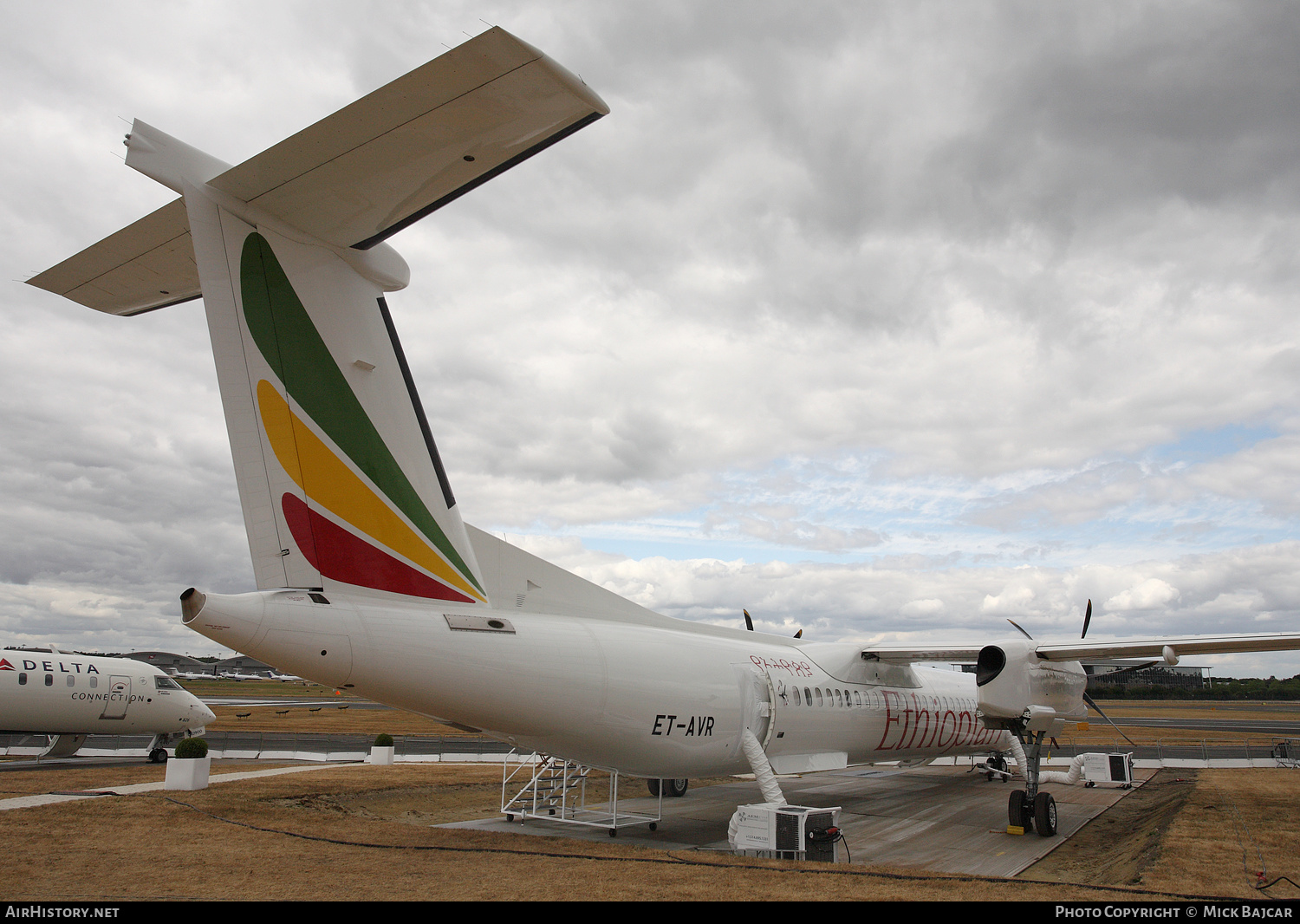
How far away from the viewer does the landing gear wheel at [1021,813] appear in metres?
13.3

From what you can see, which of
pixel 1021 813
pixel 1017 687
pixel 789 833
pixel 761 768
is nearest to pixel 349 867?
pixel 789 833

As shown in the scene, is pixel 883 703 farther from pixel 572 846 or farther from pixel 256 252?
pixel 256 252

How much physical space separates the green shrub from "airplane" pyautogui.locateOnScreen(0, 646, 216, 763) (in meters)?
7.06

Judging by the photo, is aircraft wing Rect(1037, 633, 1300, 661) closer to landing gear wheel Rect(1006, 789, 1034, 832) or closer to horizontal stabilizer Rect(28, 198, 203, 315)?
landing gear wheel Rect(1006, 789, 1034, 832)

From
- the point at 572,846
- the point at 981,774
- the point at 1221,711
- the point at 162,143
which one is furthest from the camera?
the point at 1221,711

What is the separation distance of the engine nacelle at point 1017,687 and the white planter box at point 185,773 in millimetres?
13769

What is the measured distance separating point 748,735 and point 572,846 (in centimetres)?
302

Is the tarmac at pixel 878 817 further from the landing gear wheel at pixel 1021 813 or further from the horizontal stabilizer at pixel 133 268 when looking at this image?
the horizontal stabilizer at pixel 133 268

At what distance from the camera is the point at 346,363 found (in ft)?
23.5

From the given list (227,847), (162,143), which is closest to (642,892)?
(227,847)

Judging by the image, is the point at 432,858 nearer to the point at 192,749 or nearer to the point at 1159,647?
the point at 192,749


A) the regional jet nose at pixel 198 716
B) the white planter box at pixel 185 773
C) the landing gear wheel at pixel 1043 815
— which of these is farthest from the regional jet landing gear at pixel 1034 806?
the regional jet nose at pixel 198 716

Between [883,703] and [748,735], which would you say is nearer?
[748,735]

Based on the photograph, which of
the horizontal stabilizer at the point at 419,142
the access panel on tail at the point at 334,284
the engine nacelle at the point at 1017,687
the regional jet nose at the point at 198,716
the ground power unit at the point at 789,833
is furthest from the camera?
the regional jet nose at the point at 198,716
